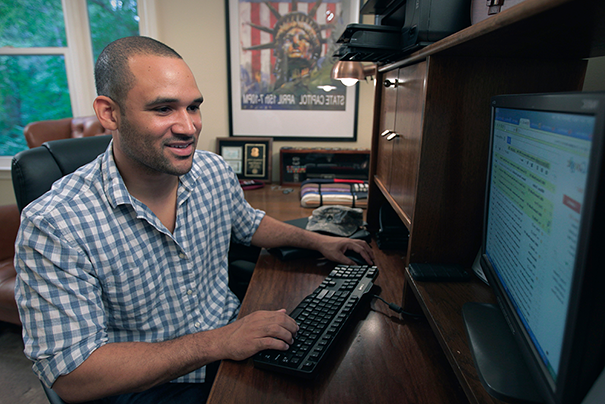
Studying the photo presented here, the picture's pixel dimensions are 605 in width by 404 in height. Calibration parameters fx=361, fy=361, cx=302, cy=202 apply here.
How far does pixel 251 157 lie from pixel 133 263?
5.34ft

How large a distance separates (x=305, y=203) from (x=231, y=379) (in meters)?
1.21

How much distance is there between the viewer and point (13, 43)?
9.46ft

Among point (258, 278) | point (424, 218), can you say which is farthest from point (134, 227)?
point (424, 218)

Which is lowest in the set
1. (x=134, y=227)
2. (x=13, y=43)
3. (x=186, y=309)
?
(x=186, y=309)

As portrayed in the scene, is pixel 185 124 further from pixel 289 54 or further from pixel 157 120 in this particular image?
pixel 289 54

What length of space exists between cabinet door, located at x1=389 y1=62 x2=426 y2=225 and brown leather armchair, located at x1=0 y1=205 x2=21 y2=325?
1782mm

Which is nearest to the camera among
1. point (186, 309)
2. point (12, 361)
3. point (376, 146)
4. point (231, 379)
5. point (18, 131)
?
point (231, 379)

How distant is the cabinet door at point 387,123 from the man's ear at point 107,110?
0.80 meters

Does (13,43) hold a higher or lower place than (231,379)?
higher

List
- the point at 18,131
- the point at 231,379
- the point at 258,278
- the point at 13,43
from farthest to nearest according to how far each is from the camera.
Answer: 1. the point at 18,131
2. the point at 13,43
3. the point at 258,278
4. the point at 231,379

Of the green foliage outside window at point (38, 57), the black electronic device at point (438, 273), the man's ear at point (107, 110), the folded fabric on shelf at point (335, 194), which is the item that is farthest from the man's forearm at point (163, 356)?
the green foliage outside window at point (38, 57)

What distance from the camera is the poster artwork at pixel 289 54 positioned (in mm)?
2328

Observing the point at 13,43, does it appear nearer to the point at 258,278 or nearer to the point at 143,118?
the point at 143,118

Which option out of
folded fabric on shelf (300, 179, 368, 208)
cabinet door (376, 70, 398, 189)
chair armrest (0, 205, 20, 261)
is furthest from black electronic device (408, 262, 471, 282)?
chair armrest (0, 205, 20, 261)
